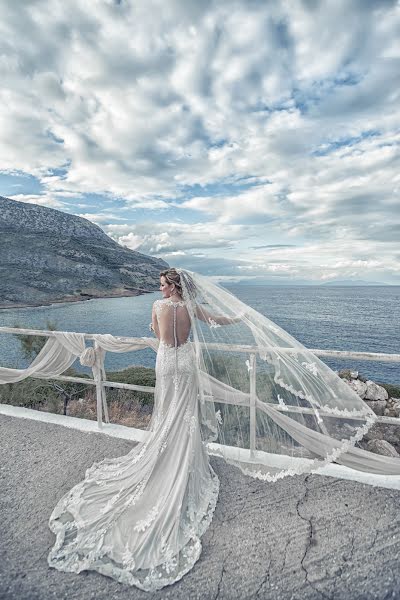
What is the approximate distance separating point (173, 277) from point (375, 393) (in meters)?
18.7

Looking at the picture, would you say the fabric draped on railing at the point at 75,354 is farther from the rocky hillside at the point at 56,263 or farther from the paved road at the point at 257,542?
the rocky hillside at the point at 56,263

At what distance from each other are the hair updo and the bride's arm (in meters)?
0.24

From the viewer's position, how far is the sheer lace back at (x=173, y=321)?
2990 millimetres

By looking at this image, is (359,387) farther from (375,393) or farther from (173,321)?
(173,321)

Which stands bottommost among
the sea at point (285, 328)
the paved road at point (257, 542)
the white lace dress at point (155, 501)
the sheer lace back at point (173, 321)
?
the sea at point (285, 328)

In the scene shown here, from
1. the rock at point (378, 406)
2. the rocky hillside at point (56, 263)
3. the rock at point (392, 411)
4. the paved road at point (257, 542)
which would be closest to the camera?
the paved road at point (257, 542)

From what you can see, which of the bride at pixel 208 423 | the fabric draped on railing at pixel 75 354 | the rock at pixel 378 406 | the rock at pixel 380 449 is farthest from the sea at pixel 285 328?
the bride at pixel 208 423

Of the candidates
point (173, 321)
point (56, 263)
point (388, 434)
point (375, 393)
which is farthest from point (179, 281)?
point (56, 263)

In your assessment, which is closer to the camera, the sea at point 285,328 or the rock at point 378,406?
the rock at point 378,406

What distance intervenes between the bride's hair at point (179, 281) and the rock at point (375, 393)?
17935 millimetres

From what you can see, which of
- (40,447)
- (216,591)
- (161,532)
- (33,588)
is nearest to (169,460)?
(161,532)

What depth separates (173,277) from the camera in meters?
2.99

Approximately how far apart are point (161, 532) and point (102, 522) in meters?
0.49

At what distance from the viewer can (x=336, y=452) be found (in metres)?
2.71
